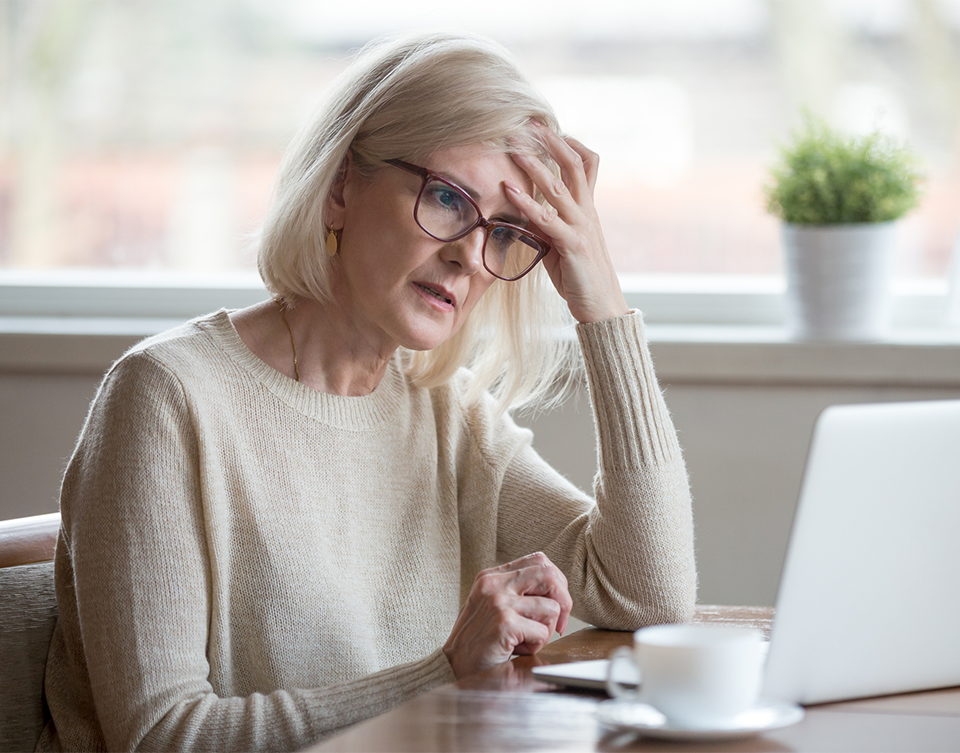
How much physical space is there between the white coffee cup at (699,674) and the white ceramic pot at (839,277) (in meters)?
1.42

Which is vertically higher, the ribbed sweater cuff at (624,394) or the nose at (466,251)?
the nose at (466,251)

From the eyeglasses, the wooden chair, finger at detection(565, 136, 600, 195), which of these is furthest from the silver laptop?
the wooden chair

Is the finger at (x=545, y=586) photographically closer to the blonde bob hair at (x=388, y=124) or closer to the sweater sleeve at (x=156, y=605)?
the sweater sleeve at (x=156, y=605)

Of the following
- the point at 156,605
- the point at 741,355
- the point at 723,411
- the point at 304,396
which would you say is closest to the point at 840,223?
the point at 741,355

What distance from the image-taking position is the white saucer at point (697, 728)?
29.0 inches

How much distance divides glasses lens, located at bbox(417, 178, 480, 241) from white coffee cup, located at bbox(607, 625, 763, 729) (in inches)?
26.7

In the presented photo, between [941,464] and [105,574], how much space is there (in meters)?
0.79

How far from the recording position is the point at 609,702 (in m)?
0.86

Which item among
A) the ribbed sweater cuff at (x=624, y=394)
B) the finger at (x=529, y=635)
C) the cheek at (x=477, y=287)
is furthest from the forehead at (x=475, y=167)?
the finger at (x=529, y=635)

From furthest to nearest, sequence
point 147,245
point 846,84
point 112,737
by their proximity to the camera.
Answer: point 147,245 → point 846,84 → point 112,737

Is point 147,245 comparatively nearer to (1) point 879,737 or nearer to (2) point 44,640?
(2) point 44,640

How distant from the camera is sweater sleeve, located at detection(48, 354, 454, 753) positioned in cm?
105

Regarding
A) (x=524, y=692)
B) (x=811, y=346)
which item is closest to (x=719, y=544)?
(x=811, y=346)

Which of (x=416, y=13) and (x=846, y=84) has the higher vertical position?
(x=416, y=13)
